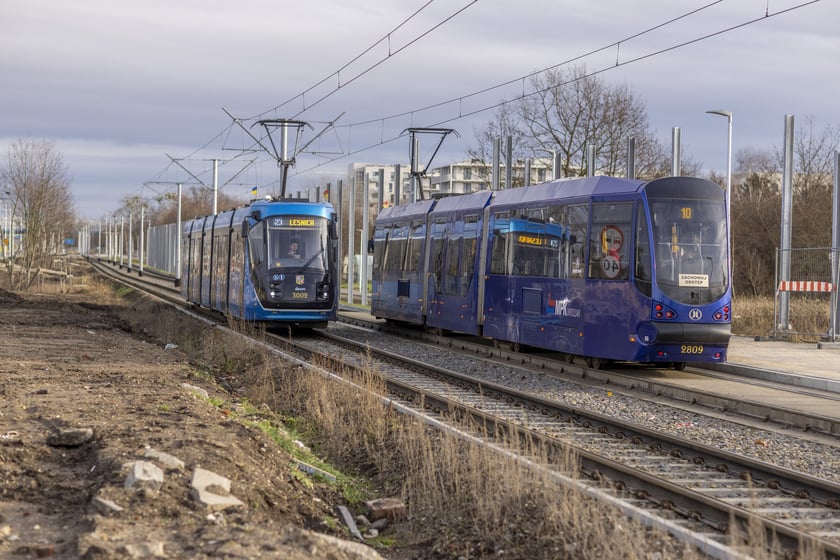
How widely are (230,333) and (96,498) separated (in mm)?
15669

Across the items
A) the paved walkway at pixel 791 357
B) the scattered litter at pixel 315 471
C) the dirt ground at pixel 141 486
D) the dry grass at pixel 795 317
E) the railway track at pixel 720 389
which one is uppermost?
the dry grass at pixel 795 317

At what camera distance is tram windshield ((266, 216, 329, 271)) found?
25812 millimetres

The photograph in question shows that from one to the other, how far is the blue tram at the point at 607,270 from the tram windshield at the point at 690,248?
2 cm

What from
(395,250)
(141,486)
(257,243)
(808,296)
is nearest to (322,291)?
(257,243)

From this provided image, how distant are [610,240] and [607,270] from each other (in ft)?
1.68

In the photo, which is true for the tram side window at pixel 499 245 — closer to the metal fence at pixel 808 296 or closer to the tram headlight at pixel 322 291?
the tram headlight at pixel 322 291

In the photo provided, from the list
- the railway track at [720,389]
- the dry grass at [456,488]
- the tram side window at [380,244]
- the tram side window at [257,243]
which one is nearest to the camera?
the dry grass at [456,488]

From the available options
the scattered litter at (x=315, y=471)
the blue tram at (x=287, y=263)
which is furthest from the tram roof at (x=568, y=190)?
the scattered litter at (x=315, y=471)

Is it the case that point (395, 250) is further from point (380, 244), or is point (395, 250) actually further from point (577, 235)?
point (577, 235)

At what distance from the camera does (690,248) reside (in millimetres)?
17203

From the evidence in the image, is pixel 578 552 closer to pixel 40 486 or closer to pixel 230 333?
pixel 40 486

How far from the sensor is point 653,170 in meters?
44.8

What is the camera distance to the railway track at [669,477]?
24.6ft

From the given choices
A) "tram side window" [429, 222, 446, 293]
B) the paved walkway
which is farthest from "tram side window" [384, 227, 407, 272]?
the paved walkway
